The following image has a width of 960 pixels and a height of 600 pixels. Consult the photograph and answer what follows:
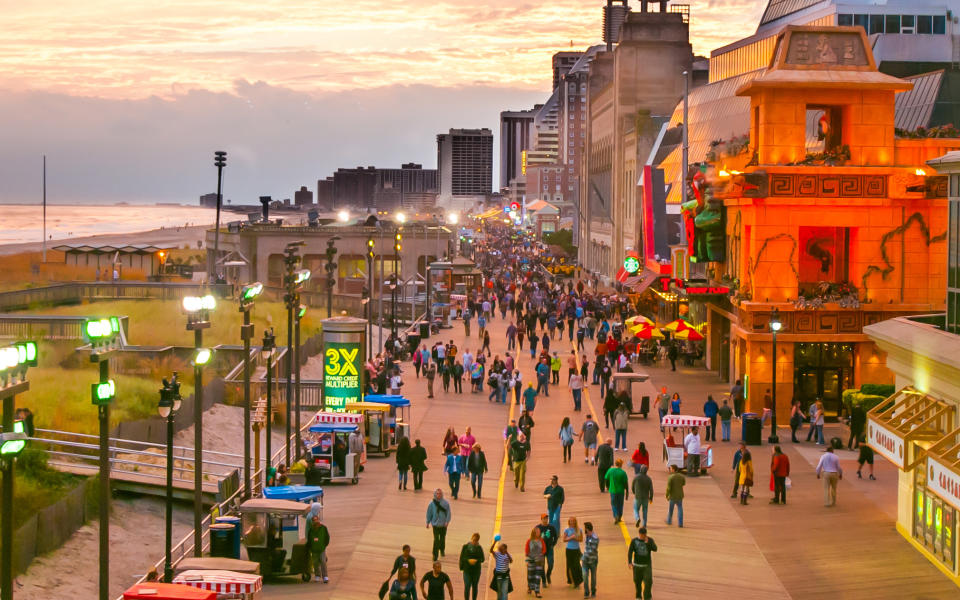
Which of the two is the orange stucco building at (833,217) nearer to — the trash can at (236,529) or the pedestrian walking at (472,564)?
the pedestrian walking at (472,564)

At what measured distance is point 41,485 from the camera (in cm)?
2730

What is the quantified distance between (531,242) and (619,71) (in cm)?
7893

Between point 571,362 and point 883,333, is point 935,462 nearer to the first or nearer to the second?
point 883,333

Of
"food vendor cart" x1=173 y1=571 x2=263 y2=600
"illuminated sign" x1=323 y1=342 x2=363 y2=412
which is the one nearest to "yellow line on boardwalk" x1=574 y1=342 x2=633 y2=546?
"illuminated sign" x1=323 y1=342 x2=363 y2=412

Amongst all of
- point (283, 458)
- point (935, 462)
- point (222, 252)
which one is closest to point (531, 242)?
point (222, 252)

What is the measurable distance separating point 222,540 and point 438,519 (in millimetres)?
3716

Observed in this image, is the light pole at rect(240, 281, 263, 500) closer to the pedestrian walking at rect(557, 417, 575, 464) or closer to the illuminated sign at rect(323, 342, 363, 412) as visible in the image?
the pedestrian walking at rect(557, 417, 575, 464)

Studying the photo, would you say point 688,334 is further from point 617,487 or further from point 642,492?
point 642,492

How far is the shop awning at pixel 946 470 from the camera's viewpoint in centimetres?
1900

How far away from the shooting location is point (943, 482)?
1959cm

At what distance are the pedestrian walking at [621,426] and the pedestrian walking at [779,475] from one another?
20.2ft

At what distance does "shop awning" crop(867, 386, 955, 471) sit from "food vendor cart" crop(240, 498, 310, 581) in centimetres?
1041

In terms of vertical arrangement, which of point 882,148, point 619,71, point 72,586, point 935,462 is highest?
point 619,71

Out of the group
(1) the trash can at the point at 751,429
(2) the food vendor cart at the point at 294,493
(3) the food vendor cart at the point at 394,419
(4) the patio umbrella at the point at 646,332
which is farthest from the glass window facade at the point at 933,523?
(4) the patio umbrella at the point at 646,332
